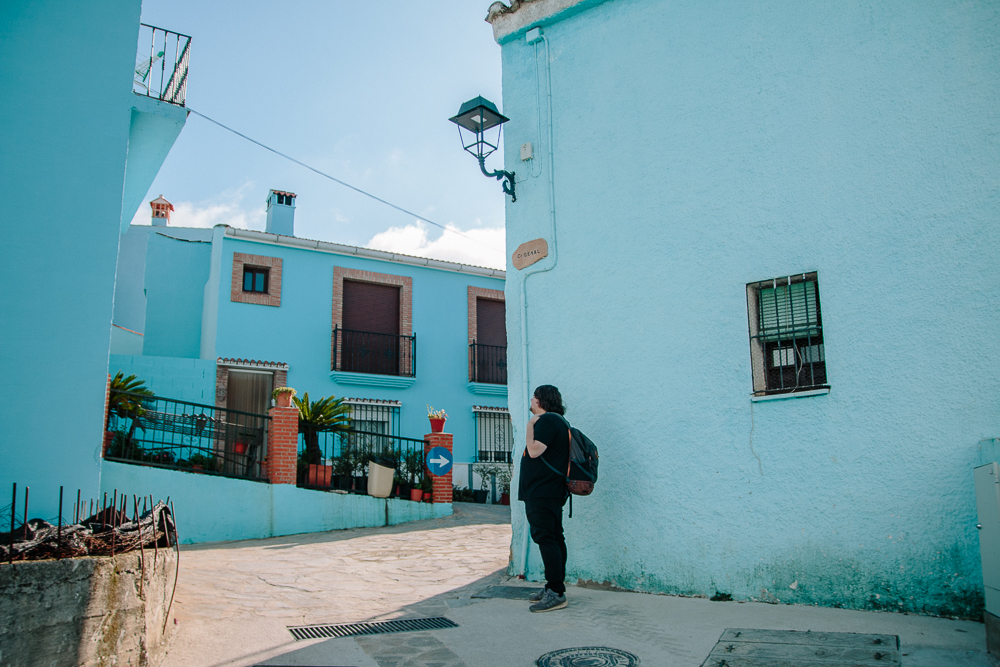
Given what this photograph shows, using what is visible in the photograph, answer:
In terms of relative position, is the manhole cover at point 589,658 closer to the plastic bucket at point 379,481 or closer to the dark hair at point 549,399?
the dark hair at point 549,399

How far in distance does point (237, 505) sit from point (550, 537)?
6.15 metres

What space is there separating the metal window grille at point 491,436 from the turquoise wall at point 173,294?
6542 millimetres

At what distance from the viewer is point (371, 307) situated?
659 inches

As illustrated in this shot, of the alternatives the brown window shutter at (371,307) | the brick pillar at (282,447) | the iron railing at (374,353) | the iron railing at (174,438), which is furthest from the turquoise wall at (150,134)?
the brown window shutter at (371,307)

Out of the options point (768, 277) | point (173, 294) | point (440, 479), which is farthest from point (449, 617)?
point (173, 294)

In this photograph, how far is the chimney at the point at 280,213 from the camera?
17.4 metres

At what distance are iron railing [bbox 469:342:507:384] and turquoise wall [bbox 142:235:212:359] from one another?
615 centimetres

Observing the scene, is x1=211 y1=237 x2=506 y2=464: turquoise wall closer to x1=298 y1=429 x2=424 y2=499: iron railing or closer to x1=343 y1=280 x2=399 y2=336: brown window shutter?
x1=343 y1=280 x2=399 y2=336: brown window shutter

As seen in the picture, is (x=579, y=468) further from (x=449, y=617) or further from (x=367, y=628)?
(x=367, y=628)

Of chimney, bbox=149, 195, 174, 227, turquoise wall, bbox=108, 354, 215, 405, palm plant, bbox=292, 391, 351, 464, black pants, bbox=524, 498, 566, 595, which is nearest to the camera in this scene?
black pants, bbox=524, 498, 566, 595

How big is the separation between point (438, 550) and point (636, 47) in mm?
5449

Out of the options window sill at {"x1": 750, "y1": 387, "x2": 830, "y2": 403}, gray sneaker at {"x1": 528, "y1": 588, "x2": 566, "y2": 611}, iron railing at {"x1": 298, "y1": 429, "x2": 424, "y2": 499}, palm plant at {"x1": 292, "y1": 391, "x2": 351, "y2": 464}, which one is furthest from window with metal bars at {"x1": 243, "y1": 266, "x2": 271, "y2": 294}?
window sill at {"x1": 750, "y1": 387, "x2": 830, "y2": 403}

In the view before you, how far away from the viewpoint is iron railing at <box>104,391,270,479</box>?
937cm

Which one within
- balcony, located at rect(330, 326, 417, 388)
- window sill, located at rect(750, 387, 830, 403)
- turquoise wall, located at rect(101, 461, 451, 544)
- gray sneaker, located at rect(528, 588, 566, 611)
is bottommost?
gray sneaker, located at rect(528, 588, 566, 611)
